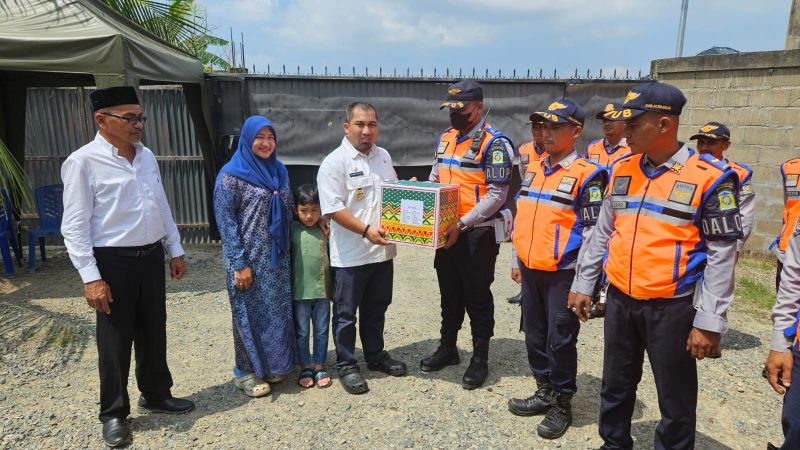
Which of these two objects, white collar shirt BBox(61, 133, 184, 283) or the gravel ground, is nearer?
white collar shirt BBox(61, 133, 184, 283)

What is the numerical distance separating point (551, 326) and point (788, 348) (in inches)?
47.8

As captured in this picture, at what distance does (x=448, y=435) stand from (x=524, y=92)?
631 cm

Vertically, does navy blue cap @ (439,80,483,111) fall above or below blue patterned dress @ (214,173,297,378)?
above

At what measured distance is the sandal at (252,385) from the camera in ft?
11.4

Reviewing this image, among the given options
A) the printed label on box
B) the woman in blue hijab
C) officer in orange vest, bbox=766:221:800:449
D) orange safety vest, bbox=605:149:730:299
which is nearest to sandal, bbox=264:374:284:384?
the woman in blue hijab

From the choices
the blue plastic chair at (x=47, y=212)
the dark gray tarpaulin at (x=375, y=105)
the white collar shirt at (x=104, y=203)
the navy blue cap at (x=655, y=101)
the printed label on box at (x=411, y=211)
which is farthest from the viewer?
the dark gray tarpaulin at (x=375, y=105)

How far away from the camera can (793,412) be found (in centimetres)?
187

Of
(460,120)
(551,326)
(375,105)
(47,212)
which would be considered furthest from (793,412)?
(47,212)

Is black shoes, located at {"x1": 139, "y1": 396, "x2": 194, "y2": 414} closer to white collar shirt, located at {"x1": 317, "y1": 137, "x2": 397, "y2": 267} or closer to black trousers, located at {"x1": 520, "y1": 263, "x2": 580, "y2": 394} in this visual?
white collar shirt, located at {"x1": 317, "y1": 137, "x2": 397, "y2": 267}

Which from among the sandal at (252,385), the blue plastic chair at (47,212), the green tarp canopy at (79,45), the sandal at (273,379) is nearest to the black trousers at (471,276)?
the sandal at (273,379)

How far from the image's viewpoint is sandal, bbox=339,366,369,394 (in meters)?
3.51

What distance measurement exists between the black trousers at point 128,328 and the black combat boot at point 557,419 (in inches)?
99.1

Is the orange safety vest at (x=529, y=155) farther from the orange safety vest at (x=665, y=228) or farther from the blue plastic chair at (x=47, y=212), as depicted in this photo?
the blue plastic chair at (x=47, y=212)

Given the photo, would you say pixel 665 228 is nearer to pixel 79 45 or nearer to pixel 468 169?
pixel 468 169
